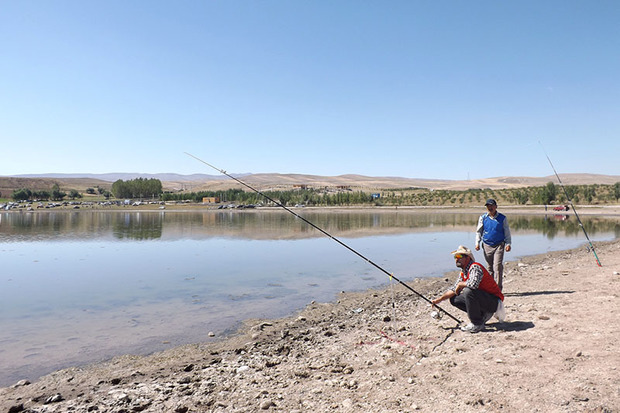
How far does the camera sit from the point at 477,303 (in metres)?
6.57

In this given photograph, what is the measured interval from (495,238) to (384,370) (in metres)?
4.64

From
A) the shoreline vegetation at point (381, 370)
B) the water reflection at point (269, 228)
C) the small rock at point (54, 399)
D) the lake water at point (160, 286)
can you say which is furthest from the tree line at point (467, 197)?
the small rock at point (54, 399)

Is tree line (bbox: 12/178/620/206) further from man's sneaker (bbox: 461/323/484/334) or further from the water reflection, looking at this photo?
man's sneaker (bbox: 461/323/484/334)

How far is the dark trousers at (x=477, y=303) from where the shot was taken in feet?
21.4

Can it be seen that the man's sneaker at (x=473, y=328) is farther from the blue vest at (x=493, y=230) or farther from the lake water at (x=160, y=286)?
the lake water at (x=160, y=286)

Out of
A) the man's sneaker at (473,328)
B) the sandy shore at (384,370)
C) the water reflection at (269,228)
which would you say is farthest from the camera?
the water reflection at (269,228)

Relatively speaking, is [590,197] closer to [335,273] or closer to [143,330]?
[335,273]

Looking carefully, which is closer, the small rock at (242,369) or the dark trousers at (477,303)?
the small rock at (242,369)

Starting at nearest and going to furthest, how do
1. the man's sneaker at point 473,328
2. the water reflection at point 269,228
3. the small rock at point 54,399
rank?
the small rock at point 54,399 → the man's sneaker at point 473,328 → the water reflection at point 269,228

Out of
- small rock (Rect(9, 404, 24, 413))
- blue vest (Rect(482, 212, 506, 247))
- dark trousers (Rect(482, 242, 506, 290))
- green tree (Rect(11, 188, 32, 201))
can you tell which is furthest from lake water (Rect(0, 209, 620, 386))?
green tree (Rect(11, 188, 32, 201))

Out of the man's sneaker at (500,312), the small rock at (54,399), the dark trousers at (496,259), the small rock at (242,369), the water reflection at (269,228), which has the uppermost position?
the dark trousers at (496,259)

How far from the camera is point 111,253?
79.4 feet

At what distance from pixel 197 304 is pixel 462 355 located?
8080mm

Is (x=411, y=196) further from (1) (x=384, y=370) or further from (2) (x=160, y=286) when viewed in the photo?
(1) (x=384, y=370)
